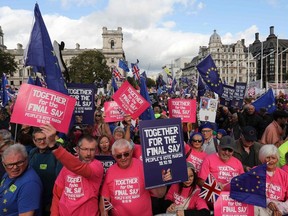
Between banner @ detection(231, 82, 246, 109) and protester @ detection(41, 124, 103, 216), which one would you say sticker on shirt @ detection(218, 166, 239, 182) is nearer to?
protester @ detection(41, 124, 103, 216)

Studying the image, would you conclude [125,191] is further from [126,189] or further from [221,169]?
[221,169]

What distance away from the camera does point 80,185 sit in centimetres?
316

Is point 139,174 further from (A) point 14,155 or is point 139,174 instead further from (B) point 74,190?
(A) point 14,155

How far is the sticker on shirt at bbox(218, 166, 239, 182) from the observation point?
3.77m

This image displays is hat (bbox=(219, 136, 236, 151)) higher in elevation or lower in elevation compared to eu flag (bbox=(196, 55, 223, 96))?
lower

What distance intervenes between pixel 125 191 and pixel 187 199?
0.69 m

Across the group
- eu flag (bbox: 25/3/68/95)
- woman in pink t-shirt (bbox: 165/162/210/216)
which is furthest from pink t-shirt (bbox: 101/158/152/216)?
eu flag (bbox: 25/3/68/95)

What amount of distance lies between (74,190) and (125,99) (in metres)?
2.88

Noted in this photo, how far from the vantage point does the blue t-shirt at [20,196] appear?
3.00 m

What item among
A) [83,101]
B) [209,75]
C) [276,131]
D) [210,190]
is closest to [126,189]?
[210,190]

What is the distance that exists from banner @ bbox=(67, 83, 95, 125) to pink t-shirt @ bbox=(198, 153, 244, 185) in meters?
2.63

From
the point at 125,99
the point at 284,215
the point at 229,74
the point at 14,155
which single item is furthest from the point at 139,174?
the point at 229,74

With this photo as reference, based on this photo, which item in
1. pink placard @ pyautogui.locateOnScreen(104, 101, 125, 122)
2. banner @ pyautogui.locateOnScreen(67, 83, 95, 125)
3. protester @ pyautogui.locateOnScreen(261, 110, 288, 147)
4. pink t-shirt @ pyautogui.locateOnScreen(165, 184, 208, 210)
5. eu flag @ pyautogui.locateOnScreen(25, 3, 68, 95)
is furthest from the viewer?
pink placard @ pyautogui.locateOnScreen(104, 101, 125, 122)

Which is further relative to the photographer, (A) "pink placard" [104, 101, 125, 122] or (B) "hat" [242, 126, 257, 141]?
(A) "pink placard" [104, 101, 125, 122]
